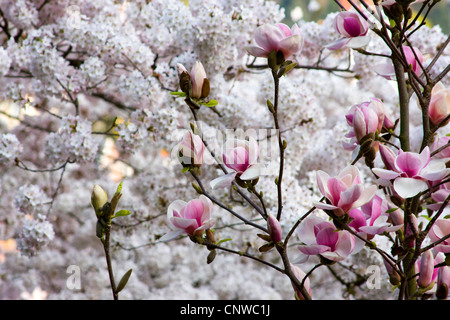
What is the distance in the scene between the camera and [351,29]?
743mm

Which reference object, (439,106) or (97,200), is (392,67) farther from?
(97,200)

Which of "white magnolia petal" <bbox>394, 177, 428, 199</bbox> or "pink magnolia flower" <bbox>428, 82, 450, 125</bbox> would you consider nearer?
"white magnolia petal" <bbox>394, 177, 428, 199</bbox>

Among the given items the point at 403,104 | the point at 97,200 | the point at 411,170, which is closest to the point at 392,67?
→ the point at 403,104

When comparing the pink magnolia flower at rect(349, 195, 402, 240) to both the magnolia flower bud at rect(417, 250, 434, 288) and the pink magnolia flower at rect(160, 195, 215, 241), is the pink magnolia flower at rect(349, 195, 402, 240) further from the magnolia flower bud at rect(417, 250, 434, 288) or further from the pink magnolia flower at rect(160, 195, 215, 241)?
the pink magnolia flower at rect(160, 195, 215, 241)

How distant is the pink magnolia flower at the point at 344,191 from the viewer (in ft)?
1.94

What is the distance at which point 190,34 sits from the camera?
56.1 inches

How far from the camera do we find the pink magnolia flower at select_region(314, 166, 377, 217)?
591 millimetres

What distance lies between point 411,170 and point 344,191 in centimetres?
10

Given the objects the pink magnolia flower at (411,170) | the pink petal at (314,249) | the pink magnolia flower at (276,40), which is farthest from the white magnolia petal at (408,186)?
the pink magnolia flower at (276,40)

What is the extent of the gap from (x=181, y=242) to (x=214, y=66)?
1.14 meters

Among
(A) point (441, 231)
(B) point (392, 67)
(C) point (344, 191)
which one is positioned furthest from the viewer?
(B) point (392, 67)

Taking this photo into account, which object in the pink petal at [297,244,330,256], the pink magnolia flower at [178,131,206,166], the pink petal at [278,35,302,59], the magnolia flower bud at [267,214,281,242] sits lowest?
the pink petal at [297,244,330,256]

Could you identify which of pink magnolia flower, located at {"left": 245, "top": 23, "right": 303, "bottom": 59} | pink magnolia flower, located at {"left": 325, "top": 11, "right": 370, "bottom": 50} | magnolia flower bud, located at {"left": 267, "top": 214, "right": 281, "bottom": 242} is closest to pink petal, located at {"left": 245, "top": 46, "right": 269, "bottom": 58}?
pink magnolia flower, located at {"left": 245, "top": 23, "right": 303, "bottom": 59}

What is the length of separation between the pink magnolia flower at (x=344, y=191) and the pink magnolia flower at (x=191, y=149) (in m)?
→ 0.17
